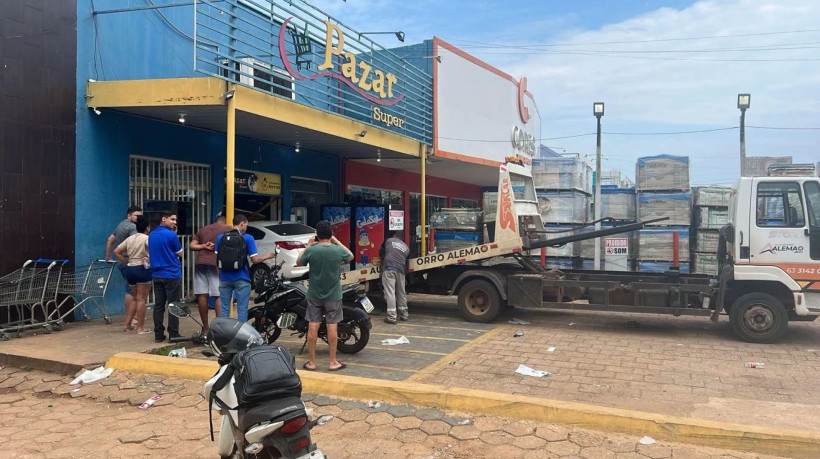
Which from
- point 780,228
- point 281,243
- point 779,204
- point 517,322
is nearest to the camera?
point 780,228

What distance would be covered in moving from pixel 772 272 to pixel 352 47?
8554 mm

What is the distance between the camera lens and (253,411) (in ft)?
11.3

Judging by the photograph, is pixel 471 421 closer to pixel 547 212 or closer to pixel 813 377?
pixel 813 377

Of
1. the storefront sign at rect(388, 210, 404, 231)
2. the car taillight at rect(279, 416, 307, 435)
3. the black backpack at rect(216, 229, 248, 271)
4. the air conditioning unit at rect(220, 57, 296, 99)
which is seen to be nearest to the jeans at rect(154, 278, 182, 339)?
the black backpack at rect(216, 229, 248, 271)

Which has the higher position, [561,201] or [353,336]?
[561,201]

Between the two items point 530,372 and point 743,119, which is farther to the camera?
point 743,119

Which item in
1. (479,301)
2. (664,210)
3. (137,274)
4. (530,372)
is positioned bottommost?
(530,372)

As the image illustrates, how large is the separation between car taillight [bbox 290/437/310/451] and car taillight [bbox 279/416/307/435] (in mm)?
62

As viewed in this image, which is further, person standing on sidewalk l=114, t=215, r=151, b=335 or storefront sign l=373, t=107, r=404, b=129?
storefront sign l=373, t=107, r=404, b=129

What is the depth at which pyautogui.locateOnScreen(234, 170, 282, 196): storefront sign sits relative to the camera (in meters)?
12.7

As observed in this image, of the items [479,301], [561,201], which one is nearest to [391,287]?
[479,301]

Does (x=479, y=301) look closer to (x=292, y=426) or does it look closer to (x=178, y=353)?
(x=178, y=353)

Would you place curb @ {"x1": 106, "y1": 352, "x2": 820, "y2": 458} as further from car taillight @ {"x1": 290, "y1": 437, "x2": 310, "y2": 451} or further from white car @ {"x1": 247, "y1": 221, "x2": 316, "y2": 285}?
white car @ {"x1": 247, "y1": 221, "x2": 316, "y2": 285}

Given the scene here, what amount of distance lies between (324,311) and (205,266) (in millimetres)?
2303
